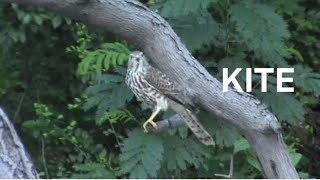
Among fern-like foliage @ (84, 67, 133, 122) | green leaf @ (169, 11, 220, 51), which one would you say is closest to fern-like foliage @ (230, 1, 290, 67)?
green leaf @ (169, 11, 220, 51)

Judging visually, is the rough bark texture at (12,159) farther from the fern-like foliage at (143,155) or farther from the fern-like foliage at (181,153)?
the fern-like foliage at (181,153)

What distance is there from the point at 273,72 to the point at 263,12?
0.55 metres

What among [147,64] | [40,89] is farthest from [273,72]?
[40,89]

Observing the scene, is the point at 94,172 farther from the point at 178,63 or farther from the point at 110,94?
the point at 178,63

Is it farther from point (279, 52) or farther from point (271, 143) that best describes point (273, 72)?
point (271, 143)

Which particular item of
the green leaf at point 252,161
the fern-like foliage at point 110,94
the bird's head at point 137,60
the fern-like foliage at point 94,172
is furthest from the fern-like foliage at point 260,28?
the fern-like foliage at point 94,172

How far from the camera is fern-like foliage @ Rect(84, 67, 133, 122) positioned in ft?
13.7

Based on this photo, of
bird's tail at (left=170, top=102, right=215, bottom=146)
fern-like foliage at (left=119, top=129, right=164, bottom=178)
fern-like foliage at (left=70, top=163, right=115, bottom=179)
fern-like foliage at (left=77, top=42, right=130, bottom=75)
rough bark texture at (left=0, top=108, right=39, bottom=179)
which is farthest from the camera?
fern-like foliage at (left=70, top=163, right=115, bottom=179)

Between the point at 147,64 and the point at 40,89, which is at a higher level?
the point at 147,64

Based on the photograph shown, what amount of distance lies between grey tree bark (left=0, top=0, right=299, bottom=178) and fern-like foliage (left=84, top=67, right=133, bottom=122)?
22.3 inches

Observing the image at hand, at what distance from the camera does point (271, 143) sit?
143 inches

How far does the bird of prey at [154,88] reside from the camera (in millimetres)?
3738

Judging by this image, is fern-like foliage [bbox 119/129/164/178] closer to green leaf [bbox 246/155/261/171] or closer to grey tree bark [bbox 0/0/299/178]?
grey tree bark [bbox 0/0/299/178]

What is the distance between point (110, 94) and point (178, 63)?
72 centimetres
